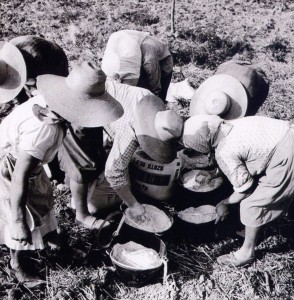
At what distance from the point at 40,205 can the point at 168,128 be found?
1.08 m

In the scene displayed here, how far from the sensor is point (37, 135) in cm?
249

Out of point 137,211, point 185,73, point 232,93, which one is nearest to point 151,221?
point 137,211

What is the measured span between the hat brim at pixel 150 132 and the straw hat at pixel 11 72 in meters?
0.99

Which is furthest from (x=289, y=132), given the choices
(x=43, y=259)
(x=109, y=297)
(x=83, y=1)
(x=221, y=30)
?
(x=83, y=1)

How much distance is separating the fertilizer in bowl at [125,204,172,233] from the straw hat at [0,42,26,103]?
134cm

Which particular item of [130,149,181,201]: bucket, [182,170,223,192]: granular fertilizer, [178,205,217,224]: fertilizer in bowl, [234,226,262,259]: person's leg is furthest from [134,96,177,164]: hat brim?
[234,226,262,259]: person's leg

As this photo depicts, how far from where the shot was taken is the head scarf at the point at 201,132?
3029 millimetres

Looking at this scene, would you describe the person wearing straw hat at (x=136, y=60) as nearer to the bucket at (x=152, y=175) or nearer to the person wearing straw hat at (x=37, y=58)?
the person wearing straw hat at (x=37, y=58)

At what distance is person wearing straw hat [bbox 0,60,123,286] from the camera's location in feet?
8.32

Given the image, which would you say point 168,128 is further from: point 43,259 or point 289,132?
point 43,259

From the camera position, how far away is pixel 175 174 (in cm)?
375

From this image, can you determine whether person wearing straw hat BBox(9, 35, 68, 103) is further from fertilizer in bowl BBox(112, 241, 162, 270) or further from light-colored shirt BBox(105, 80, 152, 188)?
fertilizer in bowl BBox(112, 241, 162, 270)

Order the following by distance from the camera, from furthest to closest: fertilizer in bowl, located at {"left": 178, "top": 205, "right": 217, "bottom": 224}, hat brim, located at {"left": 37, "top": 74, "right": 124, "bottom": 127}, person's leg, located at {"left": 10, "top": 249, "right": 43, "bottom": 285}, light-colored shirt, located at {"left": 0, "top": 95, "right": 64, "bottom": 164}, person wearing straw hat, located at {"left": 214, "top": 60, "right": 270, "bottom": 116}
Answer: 1. person wearing straw hat, located at {"left": 214, "top": 60, "right": 270, "bottom": 116}
2. fertilizer in bowl, located at {"left": 178, "top": 205, "right": 217, "bottom": 224}
3. person's leg, located at {"left": 10, "top": 249, "right": 43, "bottom": 285}
4. hat brim, located at {"left": 37, "top": 74, "right": 124, "bottom": 127}
5. light-colored shirt, located at {"left": 0, "top": 95, "right": 64, "bottom": 164}

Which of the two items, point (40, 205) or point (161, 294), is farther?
point (161, 294)
